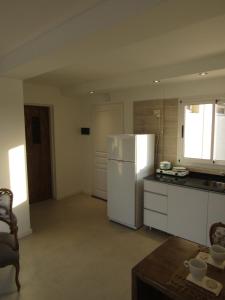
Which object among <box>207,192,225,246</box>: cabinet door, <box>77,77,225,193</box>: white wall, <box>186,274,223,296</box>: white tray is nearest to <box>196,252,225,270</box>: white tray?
<box>186,274,223,296</box>: white tray

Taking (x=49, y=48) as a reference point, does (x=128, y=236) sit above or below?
below

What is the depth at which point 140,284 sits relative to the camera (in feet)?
5.18

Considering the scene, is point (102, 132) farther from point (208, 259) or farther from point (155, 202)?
point (208, 259)

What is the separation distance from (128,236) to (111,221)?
0.56 meters

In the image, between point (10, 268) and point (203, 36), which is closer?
point (203, 36)

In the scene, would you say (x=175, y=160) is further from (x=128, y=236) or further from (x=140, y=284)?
(x=140, y=284)

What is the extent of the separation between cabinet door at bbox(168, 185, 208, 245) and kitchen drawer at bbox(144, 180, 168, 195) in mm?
84

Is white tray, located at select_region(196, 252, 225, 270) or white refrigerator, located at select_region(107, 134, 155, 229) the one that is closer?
white tray, located at select_region(196, 252, 225, 270)

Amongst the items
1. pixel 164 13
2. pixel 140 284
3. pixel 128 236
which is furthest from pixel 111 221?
pixel 164 13

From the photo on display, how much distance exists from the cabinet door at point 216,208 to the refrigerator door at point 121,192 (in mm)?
1129

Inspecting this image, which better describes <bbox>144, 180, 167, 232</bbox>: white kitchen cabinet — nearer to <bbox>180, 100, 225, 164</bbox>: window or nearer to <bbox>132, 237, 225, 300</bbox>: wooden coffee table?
<bbox>180, 100, 225, 164</bbox>: window

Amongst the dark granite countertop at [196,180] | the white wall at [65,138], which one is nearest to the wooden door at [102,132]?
the white wall at [65,138]

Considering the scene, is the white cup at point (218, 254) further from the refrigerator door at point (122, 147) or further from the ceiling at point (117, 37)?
the refrigerator door at point (122, 147)

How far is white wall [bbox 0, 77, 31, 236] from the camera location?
305 cm
